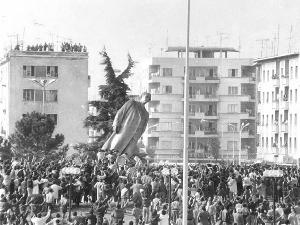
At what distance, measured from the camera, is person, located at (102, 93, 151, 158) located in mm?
66062

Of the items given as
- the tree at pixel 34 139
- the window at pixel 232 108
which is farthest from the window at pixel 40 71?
the window at pixel 232 108

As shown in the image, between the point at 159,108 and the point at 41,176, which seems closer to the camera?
the point at 41,176

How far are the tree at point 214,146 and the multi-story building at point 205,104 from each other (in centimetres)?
12

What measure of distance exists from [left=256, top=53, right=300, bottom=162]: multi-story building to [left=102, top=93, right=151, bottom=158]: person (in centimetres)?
4700

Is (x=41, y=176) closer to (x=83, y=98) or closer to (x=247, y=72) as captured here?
(x=83, y=98)

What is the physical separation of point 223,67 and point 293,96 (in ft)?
62.8

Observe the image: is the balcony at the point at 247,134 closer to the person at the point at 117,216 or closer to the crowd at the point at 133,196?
the crowd at the point at 133,196

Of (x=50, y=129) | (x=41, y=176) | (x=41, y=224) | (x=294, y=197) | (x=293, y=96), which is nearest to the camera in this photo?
(x=41, y=224)

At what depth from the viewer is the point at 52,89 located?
105 m

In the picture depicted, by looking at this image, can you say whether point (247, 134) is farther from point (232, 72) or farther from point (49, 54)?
point (49, 54)

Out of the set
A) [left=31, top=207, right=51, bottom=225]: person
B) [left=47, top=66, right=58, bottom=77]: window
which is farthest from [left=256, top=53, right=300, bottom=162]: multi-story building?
[left=31, top=207, right=51, bottom=225]: person

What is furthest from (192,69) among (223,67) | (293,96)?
(293,96)

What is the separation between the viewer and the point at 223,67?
5266 inches

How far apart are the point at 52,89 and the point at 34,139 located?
1872cm
